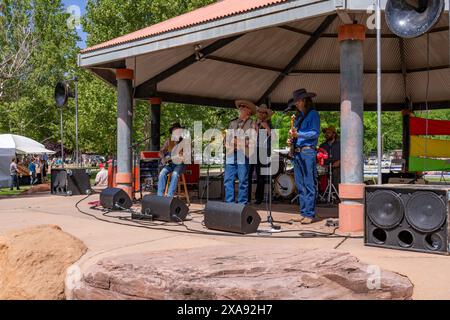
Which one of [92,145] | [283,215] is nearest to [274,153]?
[283,215]

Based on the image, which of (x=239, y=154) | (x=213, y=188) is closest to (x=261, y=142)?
(x=239, y=154)

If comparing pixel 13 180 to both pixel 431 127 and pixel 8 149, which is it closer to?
pixel 8 149

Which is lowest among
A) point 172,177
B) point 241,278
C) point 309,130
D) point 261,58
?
point 241,278

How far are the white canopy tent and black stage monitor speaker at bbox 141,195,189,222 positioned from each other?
16.3 m

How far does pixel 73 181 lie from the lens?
13008mm

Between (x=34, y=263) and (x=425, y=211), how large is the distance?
158 inches

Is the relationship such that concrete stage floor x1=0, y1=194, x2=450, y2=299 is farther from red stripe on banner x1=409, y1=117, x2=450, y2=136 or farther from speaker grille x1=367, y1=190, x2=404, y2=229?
red stripe on banner x1=409, y1=117, x2=450, y2=136

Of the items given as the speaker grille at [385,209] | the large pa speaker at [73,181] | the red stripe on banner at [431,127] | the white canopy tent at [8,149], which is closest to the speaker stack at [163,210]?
the speaker grille at [385,209]

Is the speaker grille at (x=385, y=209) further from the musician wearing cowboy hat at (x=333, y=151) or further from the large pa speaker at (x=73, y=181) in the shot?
the large pa speaker at (x=73, y=181)

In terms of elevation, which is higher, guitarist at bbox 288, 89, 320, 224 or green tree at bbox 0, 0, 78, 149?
green tree at bbox 0, 0, 78, 149

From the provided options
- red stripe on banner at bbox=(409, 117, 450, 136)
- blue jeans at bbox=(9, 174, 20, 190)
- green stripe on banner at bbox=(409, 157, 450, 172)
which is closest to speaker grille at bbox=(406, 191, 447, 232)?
green stripe on banner at bbox=(409, 157, 450, 172)

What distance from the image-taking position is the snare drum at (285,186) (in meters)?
10.6

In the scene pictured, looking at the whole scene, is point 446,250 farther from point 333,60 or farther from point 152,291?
point 333,60

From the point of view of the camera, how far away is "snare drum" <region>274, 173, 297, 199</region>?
10641 millimetres
